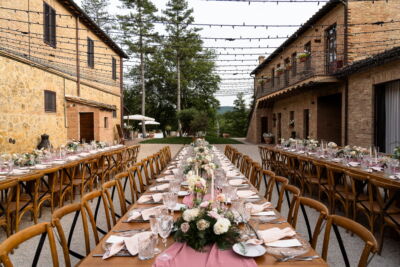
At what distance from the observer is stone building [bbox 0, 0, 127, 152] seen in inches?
309

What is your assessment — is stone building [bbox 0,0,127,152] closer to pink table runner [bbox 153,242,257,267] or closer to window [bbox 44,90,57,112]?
window [bbox 44,90,57,112]

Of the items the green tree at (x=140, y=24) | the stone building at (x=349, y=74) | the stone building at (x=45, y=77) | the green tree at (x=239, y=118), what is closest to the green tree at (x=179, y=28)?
the green tree at (x=140, y=24)

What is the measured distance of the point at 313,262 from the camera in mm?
1562

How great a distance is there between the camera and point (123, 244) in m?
1.79

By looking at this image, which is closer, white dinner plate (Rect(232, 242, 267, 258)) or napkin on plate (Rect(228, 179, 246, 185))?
white dinner plate (Rect(232, 242, 267, 258))

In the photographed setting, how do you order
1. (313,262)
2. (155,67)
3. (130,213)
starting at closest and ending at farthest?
(313,262)
(130,213)
(155,67)

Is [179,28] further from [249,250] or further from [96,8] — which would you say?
[249,250]

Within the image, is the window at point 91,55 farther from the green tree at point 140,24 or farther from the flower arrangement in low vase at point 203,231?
the flower arrangement in low vase at point 203,231

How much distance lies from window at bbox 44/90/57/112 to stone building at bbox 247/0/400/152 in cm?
957

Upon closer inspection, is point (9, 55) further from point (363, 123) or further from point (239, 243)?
point (363, 123)

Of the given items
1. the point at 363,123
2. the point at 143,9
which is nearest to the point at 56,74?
the point at 363,123

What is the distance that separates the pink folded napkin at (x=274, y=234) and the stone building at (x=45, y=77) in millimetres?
7332

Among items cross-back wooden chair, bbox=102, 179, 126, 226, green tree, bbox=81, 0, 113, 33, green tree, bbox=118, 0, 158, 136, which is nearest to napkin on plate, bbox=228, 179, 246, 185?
cross-back wooden chair, bbox=102, 179, 126, 226

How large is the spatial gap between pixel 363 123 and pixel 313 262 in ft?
31.4
